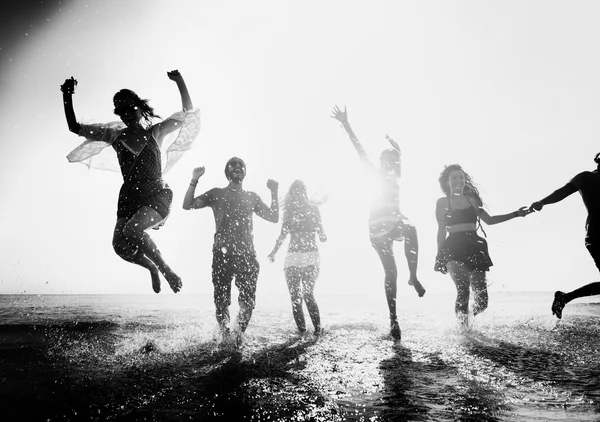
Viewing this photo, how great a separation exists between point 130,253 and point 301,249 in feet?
8.72

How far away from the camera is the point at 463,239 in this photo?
5457mm

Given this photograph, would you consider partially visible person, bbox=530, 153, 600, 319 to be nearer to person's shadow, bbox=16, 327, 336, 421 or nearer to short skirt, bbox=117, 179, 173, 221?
person's shadow, bbox=16, 327, 336, 421

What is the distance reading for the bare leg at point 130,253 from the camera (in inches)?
164

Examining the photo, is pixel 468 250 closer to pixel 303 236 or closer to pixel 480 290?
pixel 480 290

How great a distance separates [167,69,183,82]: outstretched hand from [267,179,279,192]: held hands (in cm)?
189

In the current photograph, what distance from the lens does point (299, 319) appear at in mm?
5938

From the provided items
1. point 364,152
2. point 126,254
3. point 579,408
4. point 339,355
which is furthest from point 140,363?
point 364,152

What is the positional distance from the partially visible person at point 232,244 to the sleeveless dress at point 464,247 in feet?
9.76

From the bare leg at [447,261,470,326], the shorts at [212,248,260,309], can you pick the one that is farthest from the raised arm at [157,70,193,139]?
the bare leg at [447,261,470,326]

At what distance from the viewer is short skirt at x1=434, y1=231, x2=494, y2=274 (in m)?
5.39

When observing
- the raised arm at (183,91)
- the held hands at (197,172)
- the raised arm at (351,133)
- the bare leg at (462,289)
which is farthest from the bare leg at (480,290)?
the raised arm at (183,91)

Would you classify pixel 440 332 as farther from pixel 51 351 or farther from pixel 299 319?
pixel 51 351

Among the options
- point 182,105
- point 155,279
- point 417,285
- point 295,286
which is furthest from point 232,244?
point 417,285

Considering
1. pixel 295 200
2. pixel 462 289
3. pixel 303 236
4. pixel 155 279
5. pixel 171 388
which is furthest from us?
pixel 295 200
